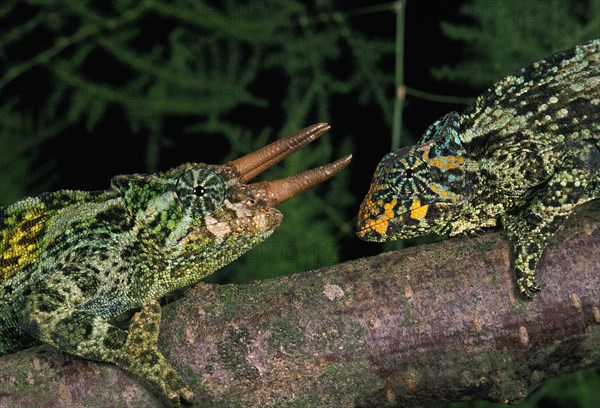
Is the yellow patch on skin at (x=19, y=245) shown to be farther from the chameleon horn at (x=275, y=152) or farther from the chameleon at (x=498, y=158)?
the chameleon at (x=498, y=158)

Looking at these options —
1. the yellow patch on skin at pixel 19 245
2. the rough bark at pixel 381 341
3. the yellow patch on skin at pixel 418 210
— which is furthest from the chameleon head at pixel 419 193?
the yellow patch on skin at pixel 19 245

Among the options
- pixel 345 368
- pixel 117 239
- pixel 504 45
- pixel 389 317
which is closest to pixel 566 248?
pixel 389 317

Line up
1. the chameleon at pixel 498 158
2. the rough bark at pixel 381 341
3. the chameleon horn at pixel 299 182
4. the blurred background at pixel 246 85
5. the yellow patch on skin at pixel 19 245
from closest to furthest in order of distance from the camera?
the rough bark at pixel 381 341 < the chameleon horn at pixel 299 182 < the chameleon at pixel 498 158 < the yellow patch on skin at pixel 19 245 < the blurred background at pixel 246 85

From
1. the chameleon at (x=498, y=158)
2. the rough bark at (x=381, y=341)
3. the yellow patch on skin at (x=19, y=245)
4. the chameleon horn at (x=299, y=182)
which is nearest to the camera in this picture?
the rough bark at (x=381, y=341)

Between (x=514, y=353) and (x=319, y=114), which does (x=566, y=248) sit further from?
(x=319, y=114)

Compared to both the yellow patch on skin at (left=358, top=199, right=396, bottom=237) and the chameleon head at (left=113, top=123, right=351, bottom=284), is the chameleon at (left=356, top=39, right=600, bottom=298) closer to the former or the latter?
the yellow patch on skin at (left=358, top=199, right=396, bottom=237)
